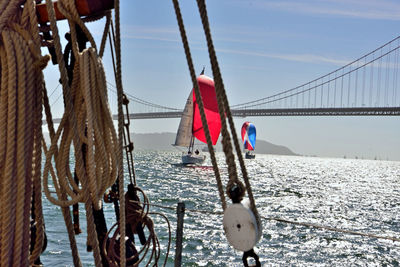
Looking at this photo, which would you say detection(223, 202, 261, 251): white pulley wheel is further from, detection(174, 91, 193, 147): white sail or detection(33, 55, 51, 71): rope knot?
detection(174, 91, 193, 147): white sail

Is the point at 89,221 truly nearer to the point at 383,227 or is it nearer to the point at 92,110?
the point at 92,110

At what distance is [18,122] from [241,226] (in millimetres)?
818

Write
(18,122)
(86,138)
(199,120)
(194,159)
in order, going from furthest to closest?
1. (194,159)
2. (199,120)
3. (86,138)
4. (18,122)

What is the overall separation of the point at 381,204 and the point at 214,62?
2415 cm

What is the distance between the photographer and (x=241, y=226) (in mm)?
1260

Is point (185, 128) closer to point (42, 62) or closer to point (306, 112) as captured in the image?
point (306, 112)

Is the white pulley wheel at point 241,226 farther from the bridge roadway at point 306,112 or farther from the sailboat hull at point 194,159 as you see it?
the bridge roadway at point 306,112

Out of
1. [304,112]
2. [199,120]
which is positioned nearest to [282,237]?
[199,120]

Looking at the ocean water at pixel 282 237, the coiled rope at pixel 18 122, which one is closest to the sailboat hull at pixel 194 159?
the ocean water at pixel 282 237

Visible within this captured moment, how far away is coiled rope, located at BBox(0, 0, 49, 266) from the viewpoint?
1.51 m

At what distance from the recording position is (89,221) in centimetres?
169

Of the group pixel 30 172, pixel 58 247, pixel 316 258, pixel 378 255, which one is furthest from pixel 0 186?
pixel 378 255

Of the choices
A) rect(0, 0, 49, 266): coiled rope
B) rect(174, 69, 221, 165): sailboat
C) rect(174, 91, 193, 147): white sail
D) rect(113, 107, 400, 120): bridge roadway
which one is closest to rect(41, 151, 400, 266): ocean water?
rect(0, 0, 49, 266): coiled rope

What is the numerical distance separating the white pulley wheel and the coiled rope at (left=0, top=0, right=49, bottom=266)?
70 cm
